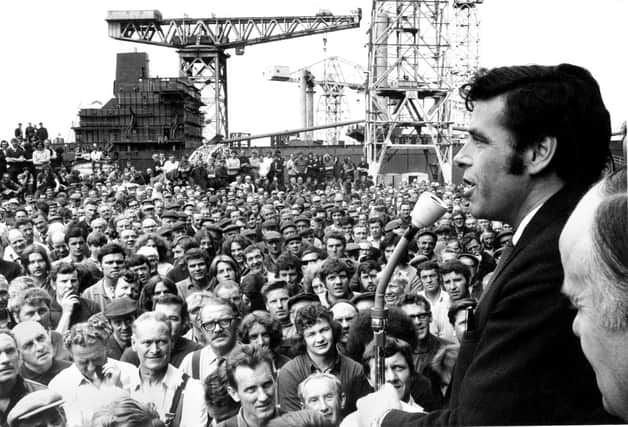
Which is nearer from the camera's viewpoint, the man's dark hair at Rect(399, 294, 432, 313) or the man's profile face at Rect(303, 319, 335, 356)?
the man's profile face at Rect(303, 319, 335, 356)

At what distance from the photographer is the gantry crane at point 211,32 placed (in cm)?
301

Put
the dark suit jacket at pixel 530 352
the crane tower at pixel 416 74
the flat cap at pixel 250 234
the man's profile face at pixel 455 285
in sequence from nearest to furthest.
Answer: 1. the dark suit jacket at pixel 530 352
2. the man's profile face at pixel 455 285
3. the crane tower at pixel 416 74
4. the flat cap at pixel 250 234

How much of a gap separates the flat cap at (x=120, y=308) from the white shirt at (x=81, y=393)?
420 millimetres

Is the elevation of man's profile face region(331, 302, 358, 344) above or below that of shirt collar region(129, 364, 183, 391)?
above

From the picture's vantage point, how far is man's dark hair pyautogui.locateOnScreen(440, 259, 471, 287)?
132 inches

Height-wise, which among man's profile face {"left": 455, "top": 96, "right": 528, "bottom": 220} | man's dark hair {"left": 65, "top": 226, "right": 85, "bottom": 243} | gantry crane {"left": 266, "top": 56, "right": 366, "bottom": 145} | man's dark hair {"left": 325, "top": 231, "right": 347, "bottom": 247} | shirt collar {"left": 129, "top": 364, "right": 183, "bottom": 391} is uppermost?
gantry crane {"left": 266, "top": 56, "right": 366, "bottom": 145}

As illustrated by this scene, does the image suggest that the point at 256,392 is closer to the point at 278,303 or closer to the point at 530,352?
the point at 278,303

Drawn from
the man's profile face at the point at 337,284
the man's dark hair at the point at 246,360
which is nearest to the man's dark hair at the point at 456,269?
the man's profile face at the point at 337,284

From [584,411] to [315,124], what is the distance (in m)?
4.48

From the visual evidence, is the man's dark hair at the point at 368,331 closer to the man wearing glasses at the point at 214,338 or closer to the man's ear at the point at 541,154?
the man wearing glasses at the point at 214,338

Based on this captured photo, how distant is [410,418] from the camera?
121cm

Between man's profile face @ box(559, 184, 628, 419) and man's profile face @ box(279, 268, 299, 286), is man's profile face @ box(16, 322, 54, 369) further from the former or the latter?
man's profile face @ box(559, 184, 628, 419)

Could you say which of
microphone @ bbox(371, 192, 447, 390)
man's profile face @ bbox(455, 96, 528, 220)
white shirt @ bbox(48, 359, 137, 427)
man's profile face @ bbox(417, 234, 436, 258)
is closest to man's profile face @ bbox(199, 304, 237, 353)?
white shirt @ bbox(48, 359, 137, 427)

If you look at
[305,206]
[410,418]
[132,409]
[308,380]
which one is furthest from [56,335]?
[305,206]
